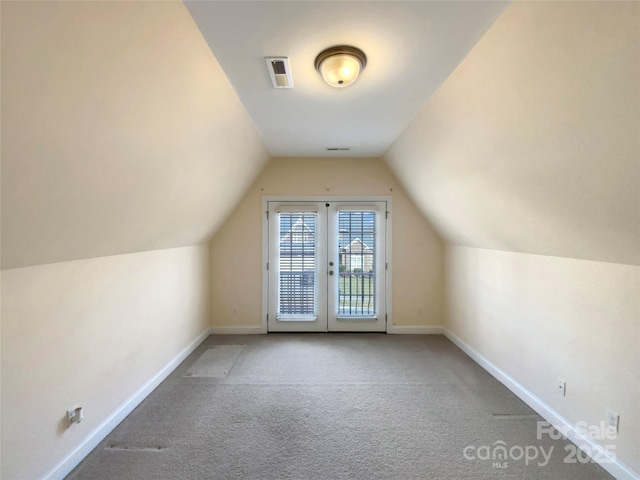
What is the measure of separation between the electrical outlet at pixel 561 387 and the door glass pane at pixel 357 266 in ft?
7.66

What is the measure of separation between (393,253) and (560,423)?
2513 millimetres

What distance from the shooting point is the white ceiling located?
1384 mm

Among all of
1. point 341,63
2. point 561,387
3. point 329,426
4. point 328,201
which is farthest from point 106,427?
point 561,387

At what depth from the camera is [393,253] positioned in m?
4.22

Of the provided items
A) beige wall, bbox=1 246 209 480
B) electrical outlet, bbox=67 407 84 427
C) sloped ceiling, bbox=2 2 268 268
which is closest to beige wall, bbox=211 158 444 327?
beige wall, bbox=1 246 209 480

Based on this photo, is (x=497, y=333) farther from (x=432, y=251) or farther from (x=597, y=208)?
(x=597, y=208)

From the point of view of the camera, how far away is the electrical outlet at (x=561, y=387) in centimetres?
213

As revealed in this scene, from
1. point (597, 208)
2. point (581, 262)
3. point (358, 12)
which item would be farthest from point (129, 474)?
point (581, 262)

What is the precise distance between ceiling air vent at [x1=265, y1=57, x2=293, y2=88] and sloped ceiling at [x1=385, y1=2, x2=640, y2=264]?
112 centimetres

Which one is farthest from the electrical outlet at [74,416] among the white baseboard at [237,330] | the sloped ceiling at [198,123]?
the white baseboard at [237,330]

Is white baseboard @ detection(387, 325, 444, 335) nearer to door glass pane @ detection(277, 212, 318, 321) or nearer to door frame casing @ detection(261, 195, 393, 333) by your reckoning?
door frame casing @ detection(261, 195, 393, 333)

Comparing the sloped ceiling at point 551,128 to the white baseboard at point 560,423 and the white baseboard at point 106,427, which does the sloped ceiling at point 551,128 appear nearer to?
the white baseboard at point 560,423

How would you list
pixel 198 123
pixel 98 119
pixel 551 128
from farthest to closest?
pixel 198 123 → pixel 551 128 → pixel 98 119

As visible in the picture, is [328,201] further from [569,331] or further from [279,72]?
[569,331]
